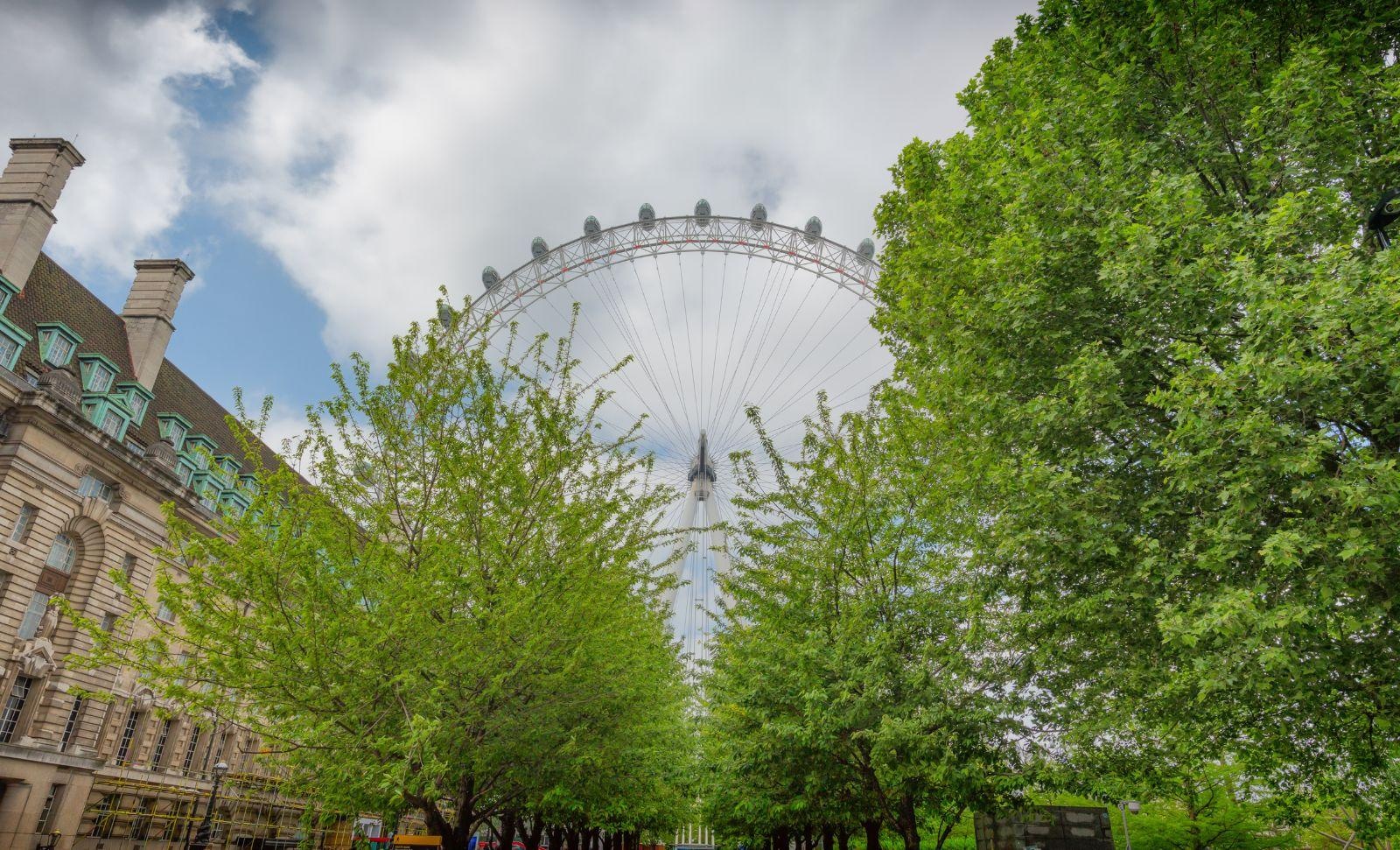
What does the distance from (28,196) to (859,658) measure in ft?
141

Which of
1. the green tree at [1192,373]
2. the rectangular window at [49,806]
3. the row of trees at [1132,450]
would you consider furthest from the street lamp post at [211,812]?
the green tree at [1192,373]

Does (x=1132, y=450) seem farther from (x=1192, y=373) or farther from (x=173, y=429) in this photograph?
(x=173, y=429)

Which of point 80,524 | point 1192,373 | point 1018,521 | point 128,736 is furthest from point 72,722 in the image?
point 1192,373

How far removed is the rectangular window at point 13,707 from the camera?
34031mm

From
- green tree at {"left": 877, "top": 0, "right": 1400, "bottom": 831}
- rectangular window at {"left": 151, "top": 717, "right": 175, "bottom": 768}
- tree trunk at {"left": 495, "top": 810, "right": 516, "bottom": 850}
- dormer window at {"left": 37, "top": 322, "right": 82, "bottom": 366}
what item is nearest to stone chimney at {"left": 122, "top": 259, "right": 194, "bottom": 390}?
dormer window at {"left": 37, "top": 322, "right": 82, "bottom": 366}

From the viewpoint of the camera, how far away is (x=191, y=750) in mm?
45750

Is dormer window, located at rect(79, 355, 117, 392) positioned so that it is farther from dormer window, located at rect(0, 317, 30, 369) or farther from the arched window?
the arched window

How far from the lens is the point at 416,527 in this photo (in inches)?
611

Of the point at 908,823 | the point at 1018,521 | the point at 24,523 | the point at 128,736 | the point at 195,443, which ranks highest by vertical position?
the point at 195,443

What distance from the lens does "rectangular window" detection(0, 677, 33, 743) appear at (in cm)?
3403

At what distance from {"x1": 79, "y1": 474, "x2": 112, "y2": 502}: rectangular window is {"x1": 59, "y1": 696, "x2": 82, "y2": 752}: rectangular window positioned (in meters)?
9.22

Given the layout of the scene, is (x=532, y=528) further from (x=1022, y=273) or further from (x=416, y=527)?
(x=1022, y=273)

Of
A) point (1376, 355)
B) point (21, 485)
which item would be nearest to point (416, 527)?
point (1376, 355)

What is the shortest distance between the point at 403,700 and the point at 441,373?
6.20 metres
